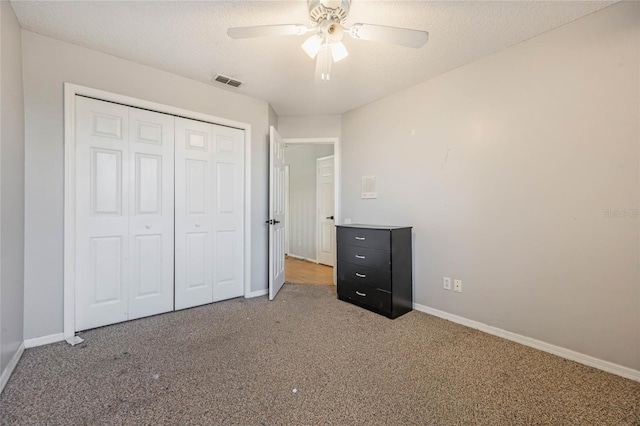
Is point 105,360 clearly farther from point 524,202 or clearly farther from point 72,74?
point 524,202

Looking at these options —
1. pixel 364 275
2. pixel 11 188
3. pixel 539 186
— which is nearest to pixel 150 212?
pixel 11 188

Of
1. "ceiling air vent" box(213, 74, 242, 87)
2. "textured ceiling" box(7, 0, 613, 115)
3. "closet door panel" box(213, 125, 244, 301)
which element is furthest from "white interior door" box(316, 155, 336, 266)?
"ceiling air vent" box(213, 74, 242, 87)

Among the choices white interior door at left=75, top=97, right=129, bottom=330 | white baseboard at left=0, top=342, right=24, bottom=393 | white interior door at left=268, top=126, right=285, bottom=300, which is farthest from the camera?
white interior door at left=268, top=126, right=285, bottom=300

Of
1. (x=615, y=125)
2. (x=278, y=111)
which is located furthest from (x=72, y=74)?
(x=615, y=125)

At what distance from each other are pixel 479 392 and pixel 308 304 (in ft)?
5.99

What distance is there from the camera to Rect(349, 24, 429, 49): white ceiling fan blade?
5.31ft

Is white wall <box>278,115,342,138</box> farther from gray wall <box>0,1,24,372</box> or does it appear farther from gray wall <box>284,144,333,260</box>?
gray wall <box>0,1,24,372</box>

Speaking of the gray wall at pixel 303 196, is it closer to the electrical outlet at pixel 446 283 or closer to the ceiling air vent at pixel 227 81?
the ceiling air vent at pixel 227 81

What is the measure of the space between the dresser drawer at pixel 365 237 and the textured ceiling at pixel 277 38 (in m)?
1.56

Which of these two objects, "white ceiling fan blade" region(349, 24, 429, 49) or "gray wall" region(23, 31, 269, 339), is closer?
"white ceiling fan blade" region(349, 24, 429, 49)

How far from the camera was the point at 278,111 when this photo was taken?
375cm

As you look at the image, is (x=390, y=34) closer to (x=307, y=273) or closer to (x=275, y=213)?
(x=275, y=213)

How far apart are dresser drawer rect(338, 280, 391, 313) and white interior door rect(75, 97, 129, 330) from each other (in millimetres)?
2155

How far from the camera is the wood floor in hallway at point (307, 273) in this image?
417 cm
